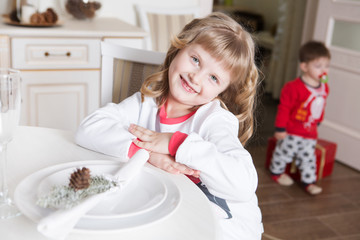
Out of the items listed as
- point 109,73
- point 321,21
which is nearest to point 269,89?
point 321,21

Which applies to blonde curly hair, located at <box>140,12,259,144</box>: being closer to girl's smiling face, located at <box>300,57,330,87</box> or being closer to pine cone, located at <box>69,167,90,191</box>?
pine cone, located at <box>69,167,90,191</box>

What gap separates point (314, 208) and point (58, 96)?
65.6 inches

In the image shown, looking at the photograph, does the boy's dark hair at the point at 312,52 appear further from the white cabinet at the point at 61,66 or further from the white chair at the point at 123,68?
the white chair at the point at 123,68

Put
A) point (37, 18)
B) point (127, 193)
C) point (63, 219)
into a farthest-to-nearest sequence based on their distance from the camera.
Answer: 1. point (37, 18)
2. point (127, 193)
3. point (63, 219)

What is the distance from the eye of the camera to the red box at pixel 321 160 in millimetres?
2811

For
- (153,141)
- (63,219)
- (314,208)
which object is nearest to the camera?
(63,219)

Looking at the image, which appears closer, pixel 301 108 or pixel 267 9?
pixel 301 108

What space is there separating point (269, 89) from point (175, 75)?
12.8ft

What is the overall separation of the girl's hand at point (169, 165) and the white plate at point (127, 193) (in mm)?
74

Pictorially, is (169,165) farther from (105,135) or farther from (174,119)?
(174,119)

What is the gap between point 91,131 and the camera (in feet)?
3.58

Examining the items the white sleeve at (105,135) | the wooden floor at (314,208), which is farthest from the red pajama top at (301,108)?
the white sleeve at (105,135)

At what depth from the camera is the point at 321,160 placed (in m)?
2.81

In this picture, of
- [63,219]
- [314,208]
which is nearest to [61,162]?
[63,219]
